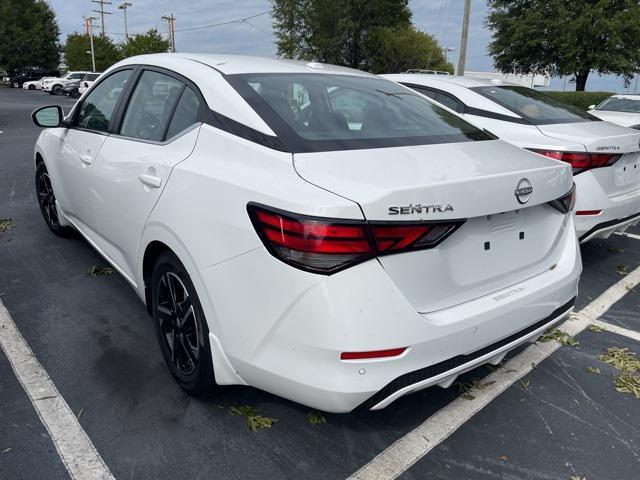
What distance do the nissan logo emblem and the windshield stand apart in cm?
1069

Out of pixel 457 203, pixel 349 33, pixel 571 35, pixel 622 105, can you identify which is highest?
pixel 349 33

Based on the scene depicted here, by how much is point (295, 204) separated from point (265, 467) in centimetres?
113

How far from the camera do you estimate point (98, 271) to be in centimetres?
429

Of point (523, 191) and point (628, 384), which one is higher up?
point (523, 191)

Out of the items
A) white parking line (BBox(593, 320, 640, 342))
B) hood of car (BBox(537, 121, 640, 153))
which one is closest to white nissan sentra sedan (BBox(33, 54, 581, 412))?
white parking line (BBox(593, 320, 640, 342))

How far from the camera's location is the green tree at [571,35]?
73.8ft

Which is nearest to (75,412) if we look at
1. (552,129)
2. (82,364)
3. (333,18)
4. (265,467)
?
(82,364)

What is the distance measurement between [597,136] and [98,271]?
162 inches

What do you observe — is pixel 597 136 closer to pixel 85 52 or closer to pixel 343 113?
pixel 343 113

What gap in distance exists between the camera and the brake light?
2502 mm

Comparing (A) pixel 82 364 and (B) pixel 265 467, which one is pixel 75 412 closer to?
(A) pixel 82 364

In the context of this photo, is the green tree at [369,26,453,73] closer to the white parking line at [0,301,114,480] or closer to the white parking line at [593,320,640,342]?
the white parking line at [593,320,640,342]

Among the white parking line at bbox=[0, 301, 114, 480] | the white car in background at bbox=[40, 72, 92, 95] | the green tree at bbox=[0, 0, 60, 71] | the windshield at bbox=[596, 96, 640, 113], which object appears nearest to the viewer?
the white parking line at bbox=[0, 301, 114, 480]

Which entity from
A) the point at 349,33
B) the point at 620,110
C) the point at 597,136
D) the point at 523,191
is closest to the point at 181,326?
the point at 523,191
